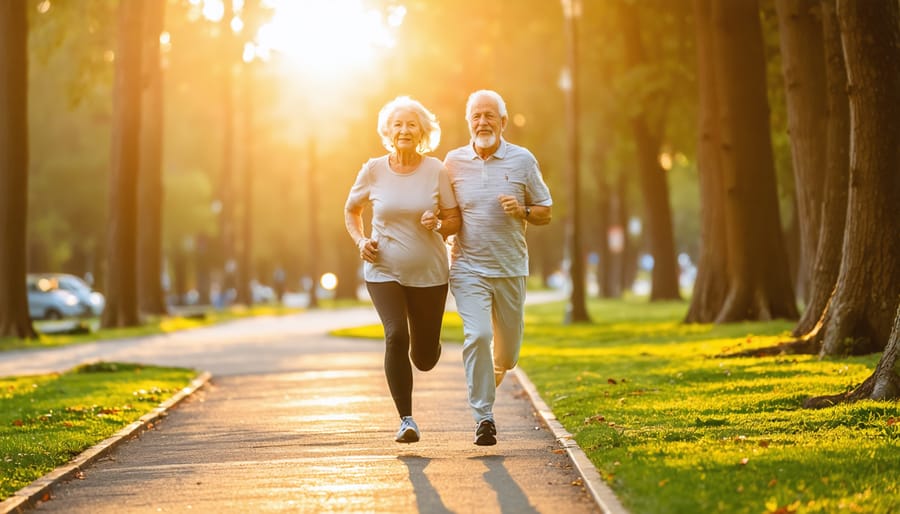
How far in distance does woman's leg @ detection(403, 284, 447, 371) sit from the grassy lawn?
1214 millimetres

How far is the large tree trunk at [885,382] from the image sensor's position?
1127 cm

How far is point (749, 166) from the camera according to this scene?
2464 centimetres

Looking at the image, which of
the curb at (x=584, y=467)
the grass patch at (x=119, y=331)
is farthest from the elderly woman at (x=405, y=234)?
the grass patch at (x=119, y=331)

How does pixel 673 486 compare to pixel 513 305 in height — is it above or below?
below

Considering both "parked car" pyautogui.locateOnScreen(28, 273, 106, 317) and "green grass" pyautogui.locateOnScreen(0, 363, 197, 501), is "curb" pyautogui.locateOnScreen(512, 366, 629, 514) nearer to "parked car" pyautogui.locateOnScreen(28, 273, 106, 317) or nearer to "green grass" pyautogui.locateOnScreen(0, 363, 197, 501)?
"green grass" pyautogui.locateOnScreen(0, 363, 197, 501)

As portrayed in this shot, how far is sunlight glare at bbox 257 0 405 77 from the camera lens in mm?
42094

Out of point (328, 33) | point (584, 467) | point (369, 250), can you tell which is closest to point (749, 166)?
point (369, 250)

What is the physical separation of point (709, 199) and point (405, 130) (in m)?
18.8

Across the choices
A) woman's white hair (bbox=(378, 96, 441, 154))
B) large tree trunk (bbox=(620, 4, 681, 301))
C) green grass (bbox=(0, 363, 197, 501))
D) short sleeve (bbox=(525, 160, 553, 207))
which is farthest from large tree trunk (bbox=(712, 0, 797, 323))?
woman's white hair (bbox=(378, 96, 441, 154))

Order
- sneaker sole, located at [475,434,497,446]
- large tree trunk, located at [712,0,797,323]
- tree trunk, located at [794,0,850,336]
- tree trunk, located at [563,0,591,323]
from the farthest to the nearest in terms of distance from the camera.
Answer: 1. tree trunk, located at [563,0,591,323]
2. large tree trunk, located at [712,0,797,323]
3. tree trunk, located at [794,0,850,336]
4. sneaker sole, located at [475,434,497,446]

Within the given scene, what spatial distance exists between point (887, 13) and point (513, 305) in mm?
5423

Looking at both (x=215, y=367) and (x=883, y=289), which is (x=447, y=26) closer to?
(x=215, y=367)

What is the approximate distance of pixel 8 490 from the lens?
29.1 feet

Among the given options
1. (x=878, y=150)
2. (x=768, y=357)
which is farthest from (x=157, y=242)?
(x=878, y=150)
